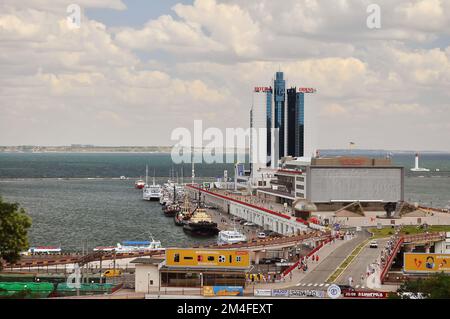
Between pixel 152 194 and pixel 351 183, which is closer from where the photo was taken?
pixel 351 183

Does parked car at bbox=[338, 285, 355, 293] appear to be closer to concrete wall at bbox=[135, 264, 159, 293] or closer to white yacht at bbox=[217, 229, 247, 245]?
concrete wall at bbox=[135, 264, 159, 293]

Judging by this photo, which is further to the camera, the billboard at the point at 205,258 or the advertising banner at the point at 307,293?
the billboard at the point at 205,258

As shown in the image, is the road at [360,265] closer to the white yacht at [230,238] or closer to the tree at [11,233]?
the tree at [11,233]

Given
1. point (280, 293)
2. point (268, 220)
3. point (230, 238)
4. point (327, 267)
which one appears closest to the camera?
point (280, 293)

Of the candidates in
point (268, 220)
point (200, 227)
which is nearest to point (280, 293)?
point (200, 227)

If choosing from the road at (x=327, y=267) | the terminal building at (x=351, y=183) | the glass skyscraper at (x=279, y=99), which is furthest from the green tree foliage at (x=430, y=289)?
the glass skyscraper at (x=279, y=99)

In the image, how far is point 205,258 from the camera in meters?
34.2

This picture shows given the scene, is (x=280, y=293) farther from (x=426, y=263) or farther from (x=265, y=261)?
(x=265, y=261)

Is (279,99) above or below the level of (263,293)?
above

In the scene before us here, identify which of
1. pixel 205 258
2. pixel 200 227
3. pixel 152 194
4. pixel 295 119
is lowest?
pixel 200 227

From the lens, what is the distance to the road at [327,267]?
33688 millimetres

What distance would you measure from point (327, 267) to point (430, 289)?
11706 millimetres

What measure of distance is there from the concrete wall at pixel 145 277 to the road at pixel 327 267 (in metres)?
6.27
